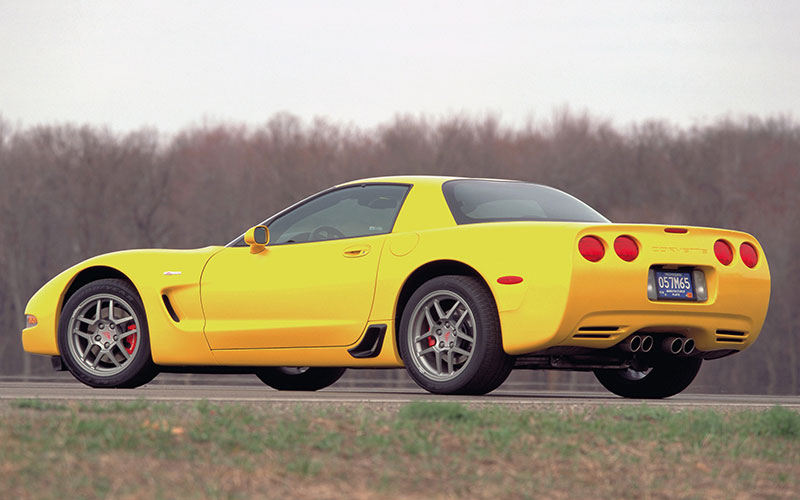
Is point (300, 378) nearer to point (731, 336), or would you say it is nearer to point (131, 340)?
point (131, 340)

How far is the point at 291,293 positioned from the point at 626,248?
2.39 metres

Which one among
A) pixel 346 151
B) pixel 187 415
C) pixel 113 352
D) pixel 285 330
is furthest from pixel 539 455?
pixel 346 151

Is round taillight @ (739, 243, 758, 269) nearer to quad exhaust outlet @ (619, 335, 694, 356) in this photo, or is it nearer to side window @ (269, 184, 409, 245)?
quad exhaust outlet @ (619, 335, 694, 356)

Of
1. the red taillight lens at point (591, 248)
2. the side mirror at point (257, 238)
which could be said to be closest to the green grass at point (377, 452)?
the red taillight lens at point (591, 248)

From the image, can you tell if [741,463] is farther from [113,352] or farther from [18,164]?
[18,164]

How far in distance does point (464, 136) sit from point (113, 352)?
6027 centimetres

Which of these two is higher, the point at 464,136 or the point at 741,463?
the point at 464,136

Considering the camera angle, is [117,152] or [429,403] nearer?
[429,403]

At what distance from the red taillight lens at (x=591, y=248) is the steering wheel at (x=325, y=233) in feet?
6.43

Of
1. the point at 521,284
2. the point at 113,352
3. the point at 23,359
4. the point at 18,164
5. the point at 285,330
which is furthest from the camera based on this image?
the point at 18,164

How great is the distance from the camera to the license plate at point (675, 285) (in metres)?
7.96

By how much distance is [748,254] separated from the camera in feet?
28.1

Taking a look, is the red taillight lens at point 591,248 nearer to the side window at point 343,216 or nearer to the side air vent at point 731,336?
the side air vent at point 731,336

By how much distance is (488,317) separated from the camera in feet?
25.7
